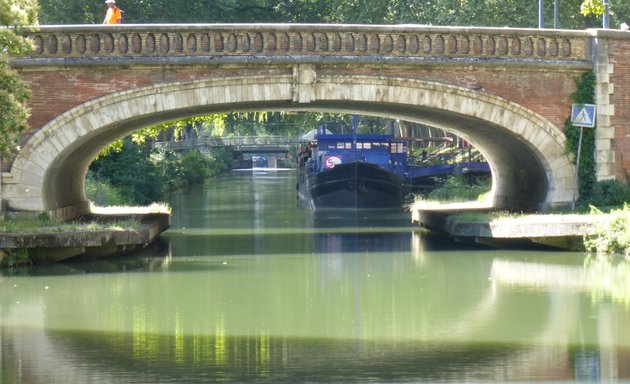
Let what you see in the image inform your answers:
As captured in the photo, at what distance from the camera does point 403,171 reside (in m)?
41.6

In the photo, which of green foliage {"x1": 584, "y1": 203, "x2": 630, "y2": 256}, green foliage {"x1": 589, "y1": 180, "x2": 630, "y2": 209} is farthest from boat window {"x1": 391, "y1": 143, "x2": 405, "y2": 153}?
green foliage {"x1": 584, "y1": 203, "x2": 630, "y2": 256}

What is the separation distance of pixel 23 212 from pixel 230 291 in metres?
5.81

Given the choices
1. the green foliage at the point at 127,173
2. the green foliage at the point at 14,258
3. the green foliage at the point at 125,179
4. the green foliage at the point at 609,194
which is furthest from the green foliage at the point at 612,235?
the green foliage at the point at 127,173

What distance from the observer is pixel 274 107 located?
26953 mm

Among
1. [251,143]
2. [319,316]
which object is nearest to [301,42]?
[319,316]

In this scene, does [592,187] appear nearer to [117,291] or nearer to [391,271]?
[391,271]

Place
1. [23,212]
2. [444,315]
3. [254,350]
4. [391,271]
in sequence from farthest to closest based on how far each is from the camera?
1. [23,212]
2. [391,271]
3. [444,315]
4. [254,350]

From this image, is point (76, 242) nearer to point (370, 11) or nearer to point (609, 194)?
point (609, 194)

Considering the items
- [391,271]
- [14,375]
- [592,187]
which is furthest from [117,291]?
[592,187]

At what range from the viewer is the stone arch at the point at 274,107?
23.0 meters

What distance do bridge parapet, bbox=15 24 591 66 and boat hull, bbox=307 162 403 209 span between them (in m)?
14.9

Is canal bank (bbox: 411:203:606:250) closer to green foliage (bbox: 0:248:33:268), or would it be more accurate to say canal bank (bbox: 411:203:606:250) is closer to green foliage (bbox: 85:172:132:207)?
green foliage (bbox: 0:248:33:268)

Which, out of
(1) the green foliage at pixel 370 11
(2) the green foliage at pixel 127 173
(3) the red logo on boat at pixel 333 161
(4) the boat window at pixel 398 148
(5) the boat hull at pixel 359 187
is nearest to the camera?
(2) the green foliage at pixel 127 173

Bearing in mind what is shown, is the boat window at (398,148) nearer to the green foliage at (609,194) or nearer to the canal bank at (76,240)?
the green foliage at (609,194)
